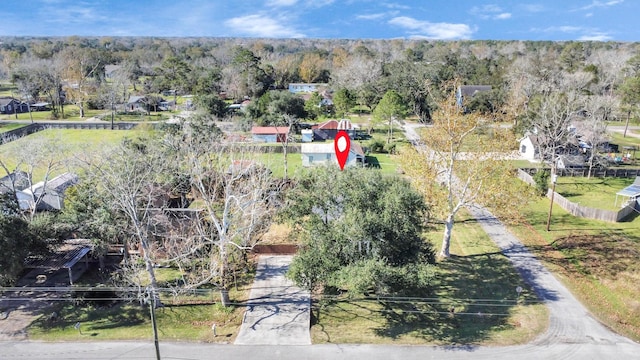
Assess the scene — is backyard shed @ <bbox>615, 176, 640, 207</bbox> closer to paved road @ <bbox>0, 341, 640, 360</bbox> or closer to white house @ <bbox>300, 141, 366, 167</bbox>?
paved road @ <bbox>0, 341, 640, 360</bbox>

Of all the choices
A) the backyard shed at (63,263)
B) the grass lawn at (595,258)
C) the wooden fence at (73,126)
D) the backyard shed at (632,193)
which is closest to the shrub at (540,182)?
the grass lawn at (595,258)

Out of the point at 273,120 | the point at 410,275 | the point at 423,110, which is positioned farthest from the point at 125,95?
the point at 410,275

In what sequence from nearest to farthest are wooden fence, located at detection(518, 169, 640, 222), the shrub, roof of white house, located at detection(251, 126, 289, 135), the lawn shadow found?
the lawn shadow, wooden fence, located at detection(518, 169, 640, 222), the shrub, roof of white house, located at detection(251, 126, 289, 135)

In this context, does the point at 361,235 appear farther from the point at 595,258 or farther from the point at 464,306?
the point at 595,258

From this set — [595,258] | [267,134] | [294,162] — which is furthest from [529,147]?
[267,134]

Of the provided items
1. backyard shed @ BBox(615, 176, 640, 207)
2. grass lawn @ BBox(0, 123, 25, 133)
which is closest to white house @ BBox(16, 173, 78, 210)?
grass lawn @ BBox(0, 123, 25, 133)

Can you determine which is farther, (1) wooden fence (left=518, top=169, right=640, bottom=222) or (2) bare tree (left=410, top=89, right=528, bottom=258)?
(1) wooden fence (left=518, top=169, right=640, bottom=222)
